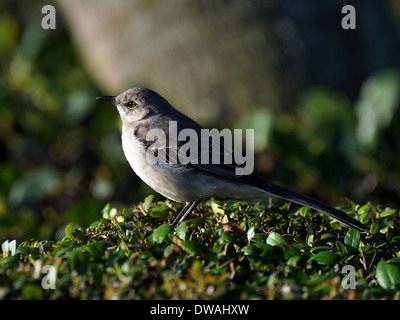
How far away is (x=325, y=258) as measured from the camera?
3.32 m

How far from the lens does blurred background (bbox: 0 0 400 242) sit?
23.8 feet

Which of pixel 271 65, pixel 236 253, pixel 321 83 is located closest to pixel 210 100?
pixel 271 65

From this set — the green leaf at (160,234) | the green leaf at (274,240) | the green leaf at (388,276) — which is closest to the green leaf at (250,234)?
the green leaf at (274,240)

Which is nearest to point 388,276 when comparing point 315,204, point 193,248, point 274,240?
point 274,240

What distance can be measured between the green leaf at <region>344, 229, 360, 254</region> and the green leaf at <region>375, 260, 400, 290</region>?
1.28ft

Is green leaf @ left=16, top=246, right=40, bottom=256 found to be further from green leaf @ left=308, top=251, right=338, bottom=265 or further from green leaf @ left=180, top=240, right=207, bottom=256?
green leaf @ left=308, top=251, right=338, bottom=265

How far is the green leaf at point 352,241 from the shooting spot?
141 inches

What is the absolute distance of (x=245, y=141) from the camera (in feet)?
25.0

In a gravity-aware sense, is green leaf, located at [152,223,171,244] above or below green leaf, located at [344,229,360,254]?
above

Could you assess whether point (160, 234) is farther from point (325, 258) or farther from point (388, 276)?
point (388, 276)

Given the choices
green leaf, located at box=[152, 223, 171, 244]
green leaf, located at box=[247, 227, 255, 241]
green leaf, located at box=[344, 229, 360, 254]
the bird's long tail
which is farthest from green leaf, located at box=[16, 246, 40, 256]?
the bird's long tail
